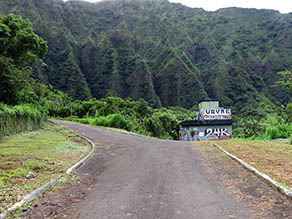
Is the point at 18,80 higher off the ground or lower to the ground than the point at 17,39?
lower

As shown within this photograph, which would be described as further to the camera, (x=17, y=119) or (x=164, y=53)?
(x=164, y=53)

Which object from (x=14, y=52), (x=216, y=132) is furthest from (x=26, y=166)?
(x=216, y=132)

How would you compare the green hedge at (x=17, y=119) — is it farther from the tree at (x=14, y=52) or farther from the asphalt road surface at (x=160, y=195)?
the asphalt road surface at (x=160, y=195)

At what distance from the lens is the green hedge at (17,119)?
12.1m

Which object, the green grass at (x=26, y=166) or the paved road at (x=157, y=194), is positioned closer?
the paved road at (x=157, y=194)

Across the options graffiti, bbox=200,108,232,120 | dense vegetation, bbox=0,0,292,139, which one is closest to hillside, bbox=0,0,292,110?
dense vegetation, bbox=0,0,292,139

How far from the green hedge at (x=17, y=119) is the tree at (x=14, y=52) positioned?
6.62 ft

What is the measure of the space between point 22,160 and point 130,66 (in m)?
81.2

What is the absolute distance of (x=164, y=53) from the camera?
A: 93688 millimetres

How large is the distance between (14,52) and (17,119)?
7216mm

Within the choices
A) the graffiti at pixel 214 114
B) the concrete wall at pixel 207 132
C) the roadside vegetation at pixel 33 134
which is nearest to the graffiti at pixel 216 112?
the graffiti at pixel 214 114

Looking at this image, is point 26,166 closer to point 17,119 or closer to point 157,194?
point 157,194

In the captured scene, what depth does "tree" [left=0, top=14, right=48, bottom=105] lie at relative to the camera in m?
15.4

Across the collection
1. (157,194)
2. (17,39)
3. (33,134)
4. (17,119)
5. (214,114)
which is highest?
(17,39)
